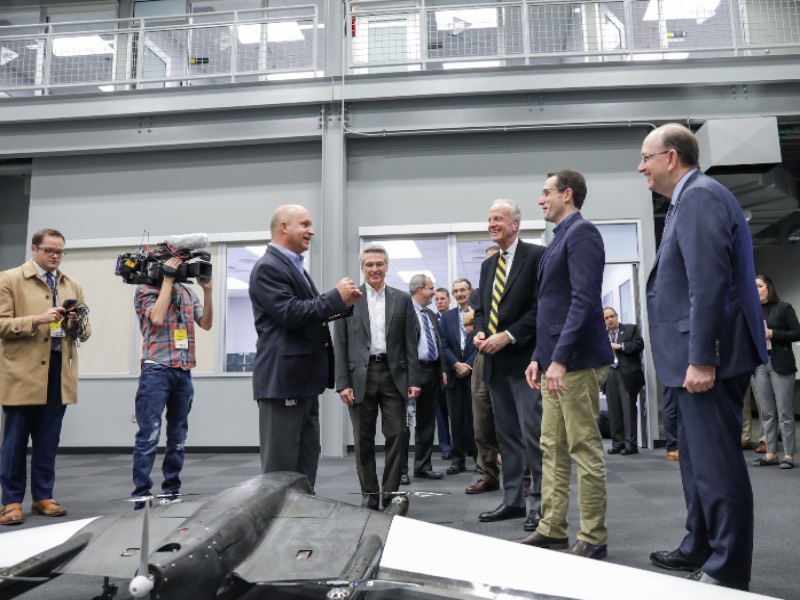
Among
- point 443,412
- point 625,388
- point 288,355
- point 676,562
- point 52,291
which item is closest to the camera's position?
point 676,562

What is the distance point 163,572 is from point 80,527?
880 mm

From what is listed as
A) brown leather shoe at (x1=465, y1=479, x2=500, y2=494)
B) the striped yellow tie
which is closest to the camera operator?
the striped yellow tie

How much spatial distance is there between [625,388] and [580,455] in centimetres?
438

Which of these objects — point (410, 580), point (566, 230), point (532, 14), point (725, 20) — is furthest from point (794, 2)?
point (410, 580)

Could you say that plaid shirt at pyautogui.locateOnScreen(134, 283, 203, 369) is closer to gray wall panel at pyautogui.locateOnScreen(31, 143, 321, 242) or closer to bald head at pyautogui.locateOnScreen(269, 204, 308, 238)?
bald head at pyautogui.locateOnScreen(269, 204, 308, 238)

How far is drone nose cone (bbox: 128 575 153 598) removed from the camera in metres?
1.23

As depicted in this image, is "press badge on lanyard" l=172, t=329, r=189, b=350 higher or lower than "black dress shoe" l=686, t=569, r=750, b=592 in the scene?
higher

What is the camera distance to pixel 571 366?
8.05 ft

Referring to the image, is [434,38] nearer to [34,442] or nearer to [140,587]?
[34,442]

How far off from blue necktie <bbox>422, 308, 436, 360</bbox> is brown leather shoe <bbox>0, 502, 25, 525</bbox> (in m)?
2.98

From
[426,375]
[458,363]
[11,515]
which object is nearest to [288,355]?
[11,515]

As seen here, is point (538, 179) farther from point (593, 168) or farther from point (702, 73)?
point (702, 73)

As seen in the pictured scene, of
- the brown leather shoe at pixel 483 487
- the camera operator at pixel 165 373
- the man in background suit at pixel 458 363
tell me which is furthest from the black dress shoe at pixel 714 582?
the man in background suit at pixel 458 363

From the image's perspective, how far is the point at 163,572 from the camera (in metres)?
1.33
